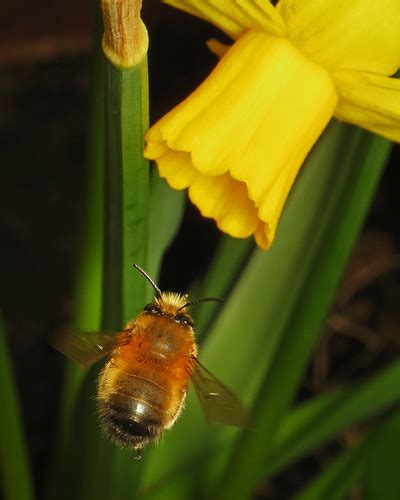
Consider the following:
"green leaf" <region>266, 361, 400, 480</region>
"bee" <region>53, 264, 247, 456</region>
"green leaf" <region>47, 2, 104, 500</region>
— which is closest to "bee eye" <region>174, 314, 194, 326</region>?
"bee" <region>53, 264, 247, 456</region>

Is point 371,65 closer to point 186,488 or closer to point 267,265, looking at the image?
point 267,265

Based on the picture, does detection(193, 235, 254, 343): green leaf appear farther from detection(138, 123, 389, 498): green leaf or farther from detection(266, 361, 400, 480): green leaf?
detection(266, 361, 400, 480): green leaf

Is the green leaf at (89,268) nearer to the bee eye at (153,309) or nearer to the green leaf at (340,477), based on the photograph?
the bee eye at (153,309)

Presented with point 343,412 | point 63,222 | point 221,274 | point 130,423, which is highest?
point 63,222

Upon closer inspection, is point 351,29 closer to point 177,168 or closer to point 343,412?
point 177,168

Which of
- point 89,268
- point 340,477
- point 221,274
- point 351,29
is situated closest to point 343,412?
point 340,477

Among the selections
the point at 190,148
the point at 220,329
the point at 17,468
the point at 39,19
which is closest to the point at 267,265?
the point at 220,329

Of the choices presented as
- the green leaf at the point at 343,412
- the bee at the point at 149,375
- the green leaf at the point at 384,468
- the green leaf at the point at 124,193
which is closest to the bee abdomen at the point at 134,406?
the bee at the point at 149,375
